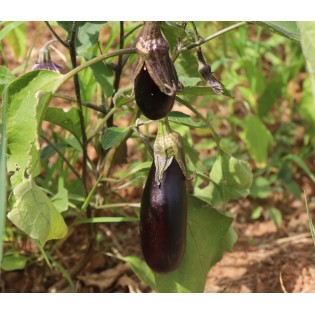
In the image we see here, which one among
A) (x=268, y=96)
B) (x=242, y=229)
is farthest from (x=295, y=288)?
(x=268, y=96)

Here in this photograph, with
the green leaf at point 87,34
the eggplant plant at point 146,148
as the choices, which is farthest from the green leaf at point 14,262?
the green leaf at point 87,34

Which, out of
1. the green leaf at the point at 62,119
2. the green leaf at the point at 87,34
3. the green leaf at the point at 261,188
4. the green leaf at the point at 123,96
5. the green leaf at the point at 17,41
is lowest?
the green leaf at the point at 261,188

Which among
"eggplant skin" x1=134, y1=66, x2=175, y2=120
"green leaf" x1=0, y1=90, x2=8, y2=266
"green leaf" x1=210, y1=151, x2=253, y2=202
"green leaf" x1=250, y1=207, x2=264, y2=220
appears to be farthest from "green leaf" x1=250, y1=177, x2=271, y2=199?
"green leaf" x1=0, y1=90, x2=8, y2=266

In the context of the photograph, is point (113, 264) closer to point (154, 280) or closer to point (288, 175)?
point (154, 280)

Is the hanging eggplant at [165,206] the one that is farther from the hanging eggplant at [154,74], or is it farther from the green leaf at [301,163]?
the green leaf at [301,163]

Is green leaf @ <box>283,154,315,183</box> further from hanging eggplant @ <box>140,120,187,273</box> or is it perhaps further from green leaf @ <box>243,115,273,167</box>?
hanging eggplant @ <box>140,120,187,273</box>

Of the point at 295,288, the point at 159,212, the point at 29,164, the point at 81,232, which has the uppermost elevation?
the point at 29,164
